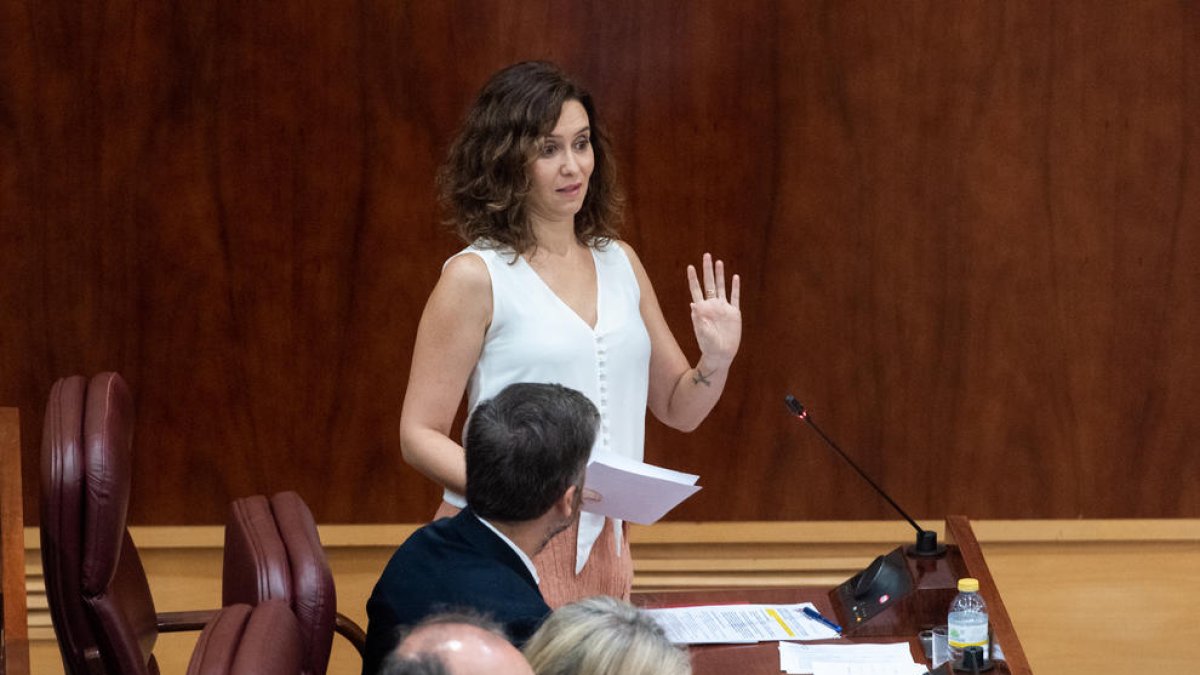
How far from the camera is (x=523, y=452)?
2.01 m

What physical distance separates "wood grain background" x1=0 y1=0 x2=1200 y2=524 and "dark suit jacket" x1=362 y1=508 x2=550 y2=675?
1337 millimetres

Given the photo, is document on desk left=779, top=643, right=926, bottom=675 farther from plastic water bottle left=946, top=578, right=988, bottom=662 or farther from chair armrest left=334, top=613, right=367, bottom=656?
chair armrest left=334, top=613, right=367, bottom=656

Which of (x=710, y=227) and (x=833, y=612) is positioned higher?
(x=710, y=227)

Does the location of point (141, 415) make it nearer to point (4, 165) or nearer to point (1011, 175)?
point (4, 165)

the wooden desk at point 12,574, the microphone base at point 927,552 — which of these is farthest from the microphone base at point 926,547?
the wooden desk at point 12,574

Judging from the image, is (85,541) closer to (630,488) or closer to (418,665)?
(630,488)

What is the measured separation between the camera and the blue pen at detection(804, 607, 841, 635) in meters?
2.51

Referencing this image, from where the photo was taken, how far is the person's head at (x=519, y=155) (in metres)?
2.52

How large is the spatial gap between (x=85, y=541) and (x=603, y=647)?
0.71 metres

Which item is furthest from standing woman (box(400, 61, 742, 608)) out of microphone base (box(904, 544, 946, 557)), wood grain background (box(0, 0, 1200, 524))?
wood grain background (box(0, 0, 1200, 524))

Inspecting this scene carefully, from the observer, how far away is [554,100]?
2.53m

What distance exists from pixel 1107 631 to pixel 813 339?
0.87 metres

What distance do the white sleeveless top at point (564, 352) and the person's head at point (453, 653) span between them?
42.7 inches

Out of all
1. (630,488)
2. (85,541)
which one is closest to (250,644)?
(85,541)
